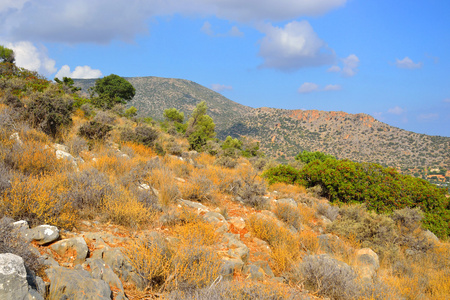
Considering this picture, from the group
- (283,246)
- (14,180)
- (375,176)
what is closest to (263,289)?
(283,246)

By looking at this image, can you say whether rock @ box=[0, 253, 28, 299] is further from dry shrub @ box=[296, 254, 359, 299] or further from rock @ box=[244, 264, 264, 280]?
dry shrub @ box=[296, 254, 359, 299]

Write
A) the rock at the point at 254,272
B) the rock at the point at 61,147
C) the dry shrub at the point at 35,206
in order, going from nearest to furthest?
the dry shrub at the point at 35,206, the rock at the point at 254,272, the rock at the point at 61,147

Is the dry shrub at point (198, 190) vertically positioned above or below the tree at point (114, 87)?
below

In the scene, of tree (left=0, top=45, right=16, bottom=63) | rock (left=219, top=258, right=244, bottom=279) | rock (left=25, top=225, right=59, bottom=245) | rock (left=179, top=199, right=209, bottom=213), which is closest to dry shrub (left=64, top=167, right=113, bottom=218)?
rock (left=25, top=225, right=59, bottom=245)

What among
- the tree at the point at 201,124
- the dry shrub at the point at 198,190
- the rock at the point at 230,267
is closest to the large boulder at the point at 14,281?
the rock at the point at 230,267

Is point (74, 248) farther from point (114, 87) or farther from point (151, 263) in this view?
point (114, 87)

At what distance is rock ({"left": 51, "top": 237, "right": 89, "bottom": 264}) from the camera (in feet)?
10.6

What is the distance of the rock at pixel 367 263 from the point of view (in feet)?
16.1

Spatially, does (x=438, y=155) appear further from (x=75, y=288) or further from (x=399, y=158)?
(x=75, y=288)

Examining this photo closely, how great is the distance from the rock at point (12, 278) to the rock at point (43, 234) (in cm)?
120

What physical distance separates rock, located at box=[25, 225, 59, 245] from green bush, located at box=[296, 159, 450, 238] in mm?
9702

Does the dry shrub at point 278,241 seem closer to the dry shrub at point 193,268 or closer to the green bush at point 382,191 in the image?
the dry shrub at point 193,268

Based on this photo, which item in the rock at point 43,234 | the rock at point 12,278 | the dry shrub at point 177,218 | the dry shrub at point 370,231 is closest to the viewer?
the rock at point 12,278

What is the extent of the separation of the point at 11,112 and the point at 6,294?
305 inches
